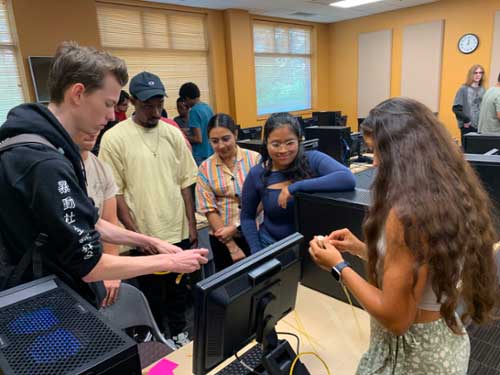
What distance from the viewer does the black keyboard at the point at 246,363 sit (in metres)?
1.08

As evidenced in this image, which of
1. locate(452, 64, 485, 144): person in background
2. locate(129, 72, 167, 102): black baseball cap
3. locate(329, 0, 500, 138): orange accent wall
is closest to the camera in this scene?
locate(129, 72, 167, 102): black baseball cap

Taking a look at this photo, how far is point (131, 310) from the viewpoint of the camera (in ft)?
5.24

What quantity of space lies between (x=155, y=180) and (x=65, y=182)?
1.11 m

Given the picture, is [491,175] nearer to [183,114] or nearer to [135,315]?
[135,315]

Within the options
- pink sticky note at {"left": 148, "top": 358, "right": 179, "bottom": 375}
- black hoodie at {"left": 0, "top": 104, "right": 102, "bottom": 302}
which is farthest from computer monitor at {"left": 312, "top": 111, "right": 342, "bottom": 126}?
black hoodie at {"left": 0, "top": 104, "right": 102, "bottom": 302}

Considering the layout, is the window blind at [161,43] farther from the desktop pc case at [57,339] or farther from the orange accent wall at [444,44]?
the desktop pc case at [57,339]

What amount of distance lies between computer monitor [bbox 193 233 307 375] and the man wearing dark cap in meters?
1.18

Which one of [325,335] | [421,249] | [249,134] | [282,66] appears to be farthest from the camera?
[282,66]

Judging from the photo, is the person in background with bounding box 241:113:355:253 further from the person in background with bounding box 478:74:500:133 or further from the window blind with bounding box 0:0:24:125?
the window blind with bounding box 0:0:24:125

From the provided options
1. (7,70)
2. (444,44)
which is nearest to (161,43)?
(7,70)

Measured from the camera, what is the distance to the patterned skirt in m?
0.91

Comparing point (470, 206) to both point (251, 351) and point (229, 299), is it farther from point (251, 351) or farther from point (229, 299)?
point (251, 351)

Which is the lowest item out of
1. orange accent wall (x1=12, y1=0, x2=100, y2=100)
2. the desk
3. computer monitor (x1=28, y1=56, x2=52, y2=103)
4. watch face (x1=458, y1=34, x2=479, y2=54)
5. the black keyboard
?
the desk

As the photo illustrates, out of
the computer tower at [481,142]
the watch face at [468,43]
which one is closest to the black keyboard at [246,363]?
the computer tower at [481,142]
